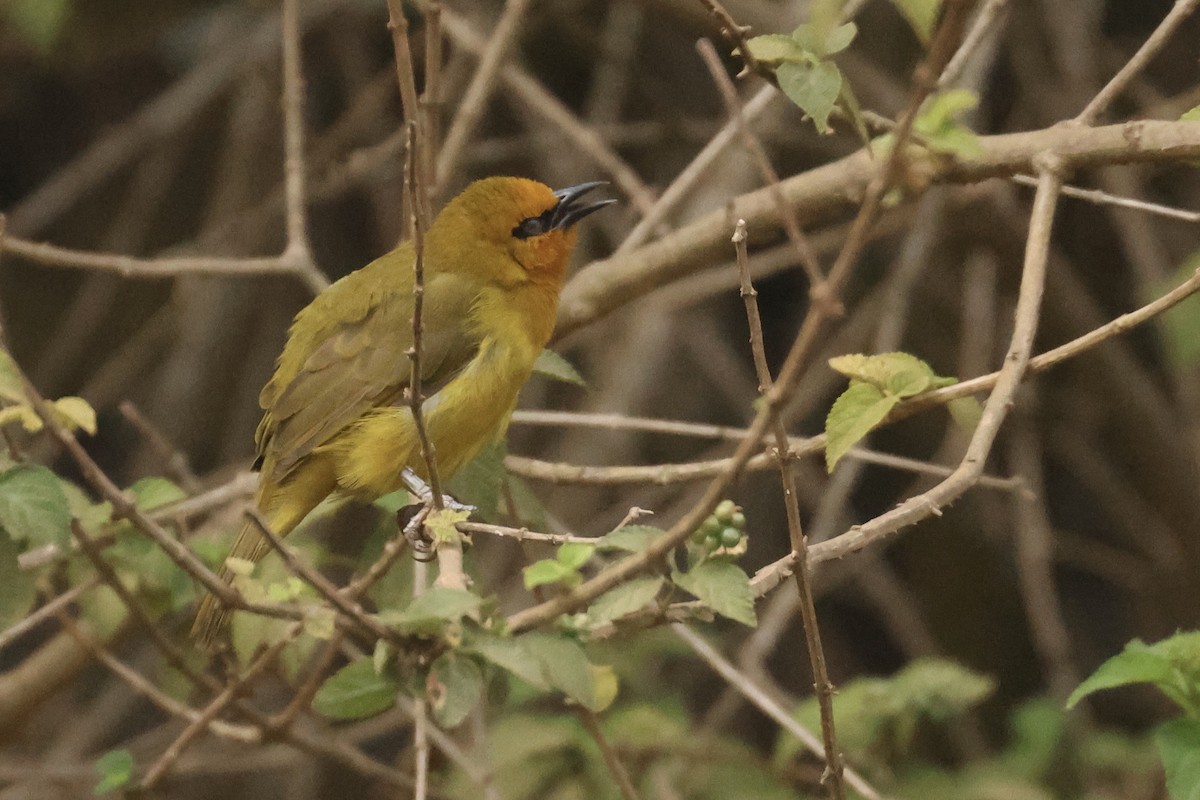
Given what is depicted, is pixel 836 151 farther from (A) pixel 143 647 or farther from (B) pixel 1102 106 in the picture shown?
(A) pixel 143 647

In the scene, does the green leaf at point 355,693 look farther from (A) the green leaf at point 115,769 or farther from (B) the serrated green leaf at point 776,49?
(B) the serrated green leaf at point 776,49

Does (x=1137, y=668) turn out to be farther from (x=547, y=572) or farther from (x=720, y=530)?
(x=547, y=572)

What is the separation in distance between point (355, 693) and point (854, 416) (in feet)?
2.55

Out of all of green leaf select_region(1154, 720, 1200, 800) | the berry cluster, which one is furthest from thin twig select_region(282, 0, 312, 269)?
green leaf select_region(1154, 720, 1200, 800)

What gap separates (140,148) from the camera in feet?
15.4

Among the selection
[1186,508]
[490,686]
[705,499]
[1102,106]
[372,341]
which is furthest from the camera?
[1186,508]

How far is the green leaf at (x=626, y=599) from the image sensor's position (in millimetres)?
1659

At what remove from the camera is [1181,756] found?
1.84 m

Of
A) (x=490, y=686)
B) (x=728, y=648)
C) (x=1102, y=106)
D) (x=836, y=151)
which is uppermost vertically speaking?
(x=836, y=151)

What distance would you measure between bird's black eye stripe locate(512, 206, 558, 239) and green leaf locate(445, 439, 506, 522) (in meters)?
0.80

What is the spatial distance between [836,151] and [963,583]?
4.89ft

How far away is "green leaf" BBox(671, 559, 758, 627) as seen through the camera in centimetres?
161

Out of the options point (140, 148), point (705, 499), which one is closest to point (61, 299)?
point (140, 148)

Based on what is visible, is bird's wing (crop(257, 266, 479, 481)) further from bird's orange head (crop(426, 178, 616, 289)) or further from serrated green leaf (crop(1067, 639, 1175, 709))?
serrated green leaf (crop(1067, 639, 1175, 709))
